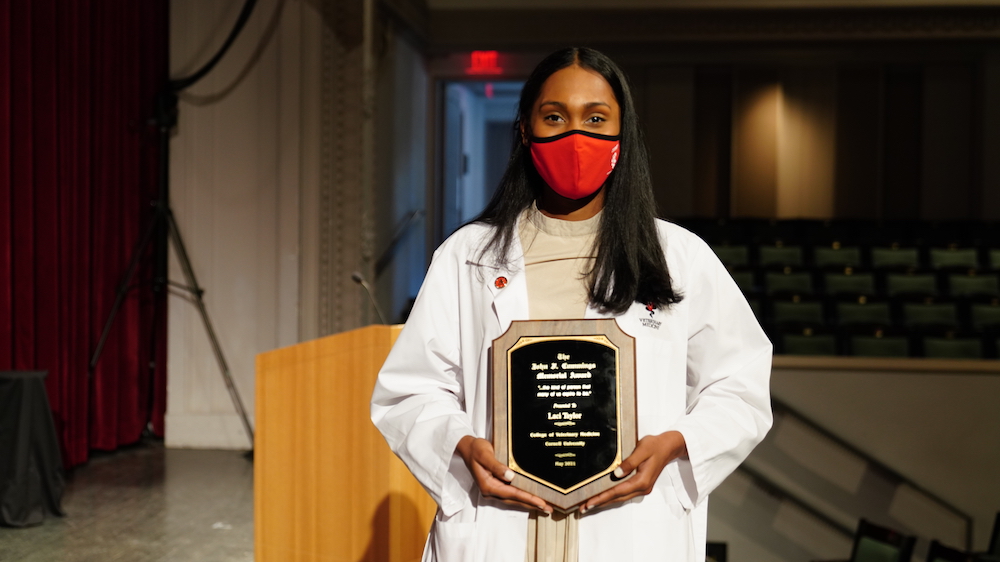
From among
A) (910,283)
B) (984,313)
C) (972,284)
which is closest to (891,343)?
(984,313)

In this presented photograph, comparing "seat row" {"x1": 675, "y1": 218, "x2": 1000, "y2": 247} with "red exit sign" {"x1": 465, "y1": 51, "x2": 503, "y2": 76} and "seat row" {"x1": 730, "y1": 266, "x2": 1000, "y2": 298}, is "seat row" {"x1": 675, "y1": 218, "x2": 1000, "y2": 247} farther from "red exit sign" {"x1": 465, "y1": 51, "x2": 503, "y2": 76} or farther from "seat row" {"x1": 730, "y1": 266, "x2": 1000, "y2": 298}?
"red exit sign" {"x1": 465, "y1": 51, "x2": 503, "y2": 76}

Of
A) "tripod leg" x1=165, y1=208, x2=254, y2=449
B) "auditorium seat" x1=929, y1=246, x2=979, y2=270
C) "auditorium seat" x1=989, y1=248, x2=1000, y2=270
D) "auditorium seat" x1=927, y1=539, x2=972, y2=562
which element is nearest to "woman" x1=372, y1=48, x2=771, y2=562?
"auditorium seat" x1=927, y1=539, x2=972, y2=562

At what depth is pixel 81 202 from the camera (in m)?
5.80

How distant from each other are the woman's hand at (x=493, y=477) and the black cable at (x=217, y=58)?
212 inches

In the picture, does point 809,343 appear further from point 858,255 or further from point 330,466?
point 330,466

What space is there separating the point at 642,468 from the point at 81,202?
5.42m

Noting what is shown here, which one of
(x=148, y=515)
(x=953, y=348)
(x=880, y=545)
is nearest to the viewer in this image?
(x=880, y=545)

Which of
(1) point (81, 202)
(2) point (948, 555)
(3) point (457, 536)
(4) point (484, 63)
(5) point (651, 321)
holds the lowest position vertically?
(2) point (948, 555)

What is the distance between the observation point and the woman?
133 cm

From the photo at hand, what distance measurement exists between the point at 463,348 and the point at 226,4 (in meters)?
5.87

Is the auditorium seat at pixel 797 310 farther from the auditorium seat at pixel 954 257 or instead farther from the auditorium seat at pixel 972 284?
the auditorium seat at pixel 954 257

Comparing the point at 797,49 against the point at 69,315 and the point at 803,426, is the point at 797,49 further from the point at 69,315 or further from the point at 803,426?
the point at 69,315

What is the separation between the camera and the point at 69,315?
18.7 feet

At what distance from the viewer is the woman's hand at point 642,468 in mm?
1253
